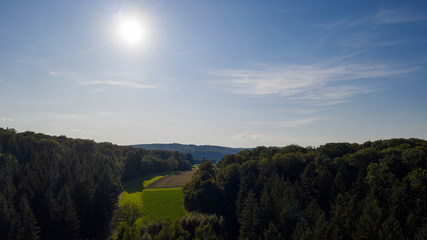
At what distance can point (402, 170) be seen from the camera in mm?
39688

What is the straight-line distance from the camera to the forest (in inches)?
1308

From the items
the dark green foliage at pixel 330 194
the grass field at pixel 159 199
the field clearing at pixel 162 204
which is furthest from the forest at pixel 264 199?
the grass field at pixel 159 199

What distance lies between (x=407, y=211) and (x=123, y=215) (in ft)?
154

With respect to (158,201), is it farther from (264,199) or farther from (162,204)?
(264,199)

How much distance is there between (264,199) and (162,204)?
35.2 metres

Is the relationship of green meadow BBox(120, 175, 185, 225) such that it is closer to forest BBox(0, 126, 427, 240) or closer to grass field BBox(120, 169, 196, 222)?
grass field BBox(120, 169, 196, 222)

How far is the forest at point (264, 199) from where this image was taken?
33219 mm

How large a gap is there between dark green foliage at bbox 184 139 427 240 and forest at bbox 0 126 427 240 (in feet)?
0.47

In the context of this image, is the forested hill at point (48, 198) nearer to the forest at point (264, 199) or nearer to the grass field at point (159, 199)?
the forest at point (264, 199)

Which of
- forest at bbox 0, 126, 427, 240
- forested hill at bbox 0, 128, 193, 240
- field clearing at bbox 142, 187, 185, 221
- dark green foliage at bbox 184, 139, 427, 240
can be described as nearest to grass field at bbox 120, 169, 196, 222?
field clearing at bbox 142, 187, 185, 221

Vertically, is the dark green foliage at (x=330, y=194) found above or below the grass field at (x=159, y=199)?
above

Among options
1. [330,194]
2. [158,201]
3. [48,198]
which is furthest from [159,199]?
[330,194]

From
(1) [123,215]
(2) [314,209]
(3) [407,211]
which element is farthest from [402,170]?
(1) [123,215]

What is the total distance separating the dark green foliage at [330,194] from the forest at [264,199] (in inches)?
5.7
